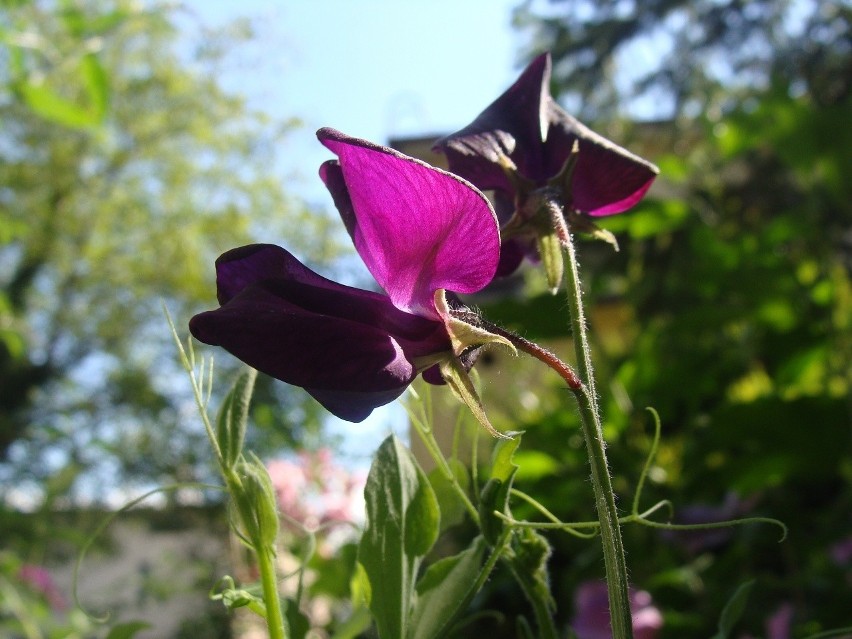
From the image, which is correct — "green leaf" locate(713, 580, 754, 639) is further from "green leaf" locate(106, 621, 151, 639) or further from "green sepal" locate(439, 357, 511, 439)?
"green leaf" locate(106, 621, 151, 639)

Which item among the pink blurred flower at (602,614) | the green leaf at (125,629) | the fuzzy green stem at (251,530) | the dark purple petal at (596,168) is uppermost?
the dark purple petal at (596,168)

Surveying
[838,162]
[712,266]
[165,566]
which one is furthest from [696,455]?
[165,566]

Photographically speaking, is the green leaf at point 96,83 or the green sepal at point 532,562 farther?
the green leaf at point 96,83

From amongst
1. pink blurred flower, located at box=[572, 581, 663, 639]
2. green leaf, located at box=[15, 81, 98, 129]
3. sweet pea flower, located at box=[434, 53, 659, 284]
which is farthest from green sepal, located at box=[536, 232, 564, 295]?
green leaf, located at box=[15, 81, 98, 129]

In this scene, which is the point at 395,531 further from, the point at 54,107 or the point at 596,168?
the point at 54,107

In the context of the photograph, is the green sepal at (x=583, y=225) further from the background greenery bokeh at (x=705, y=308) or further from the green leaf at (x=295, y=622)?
the background greenery bokeh at (x=705, y=308)

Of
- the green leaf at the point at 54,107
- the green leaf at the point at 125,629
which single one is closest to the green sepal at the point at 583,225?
the green leaf at the point at 125,629
